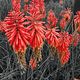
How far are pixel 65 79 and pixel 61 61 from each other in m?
0.38

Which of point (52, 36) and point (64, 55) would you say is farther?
point (64, 55)

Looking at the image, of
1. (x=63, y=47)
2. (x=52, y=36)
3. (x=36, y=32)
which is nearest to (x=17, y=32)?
(x=36, y=32)

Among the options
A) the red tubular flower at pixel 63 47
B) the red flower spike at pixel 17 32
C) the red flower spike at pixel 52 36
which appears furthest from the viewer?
the red tubular flower at pixel 63 47

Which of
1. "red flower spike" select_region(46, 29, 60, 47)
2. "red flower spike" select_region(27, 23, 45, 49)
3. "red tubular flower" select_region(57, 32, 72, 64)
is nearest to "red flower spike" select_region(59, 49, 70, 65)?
"red tubular flower" select_region(57, 32, 72, 64)

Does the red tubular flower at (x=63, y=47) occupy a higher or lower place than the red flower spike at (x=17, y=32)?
lower

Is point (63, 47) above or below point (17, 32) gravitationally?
below

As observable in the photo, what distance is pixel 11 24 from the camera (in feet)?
6.17

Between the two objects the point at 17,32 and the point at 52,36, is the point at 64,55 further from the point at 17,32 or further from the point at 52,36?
the point at 17,32

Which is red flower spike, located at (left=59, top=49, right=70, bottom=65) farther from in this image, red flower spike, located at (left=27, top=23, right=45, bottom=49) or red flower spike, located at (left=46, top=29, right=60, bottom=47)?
red flower spike, located at (left=27, top=23, right=45, bottom=49)

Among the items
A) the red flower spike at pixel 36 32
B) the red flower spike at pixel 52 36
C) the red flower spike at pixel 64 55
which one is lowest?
the red flower spike at pixel 64 55

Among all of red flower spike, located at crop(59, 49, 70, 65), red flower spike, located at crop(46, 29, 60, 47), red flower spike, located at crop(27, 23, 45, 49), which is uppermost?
red flower spike, located at crop(27, 23, 45, 49)

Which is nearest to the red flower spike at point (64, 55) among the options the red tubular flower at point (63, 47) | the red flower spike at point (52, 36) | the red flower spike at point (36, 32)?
the red tubular flower at point (63, 47)

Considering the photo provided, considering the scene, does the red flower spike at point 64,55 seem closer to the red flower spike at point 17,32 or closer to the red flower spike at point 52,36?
the red flower spike at point 52,36

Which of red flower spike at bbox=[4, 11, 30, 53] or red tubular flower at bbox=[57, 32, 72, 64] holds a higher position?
red flower spike at bbox=[4, 11, 30, 53]
